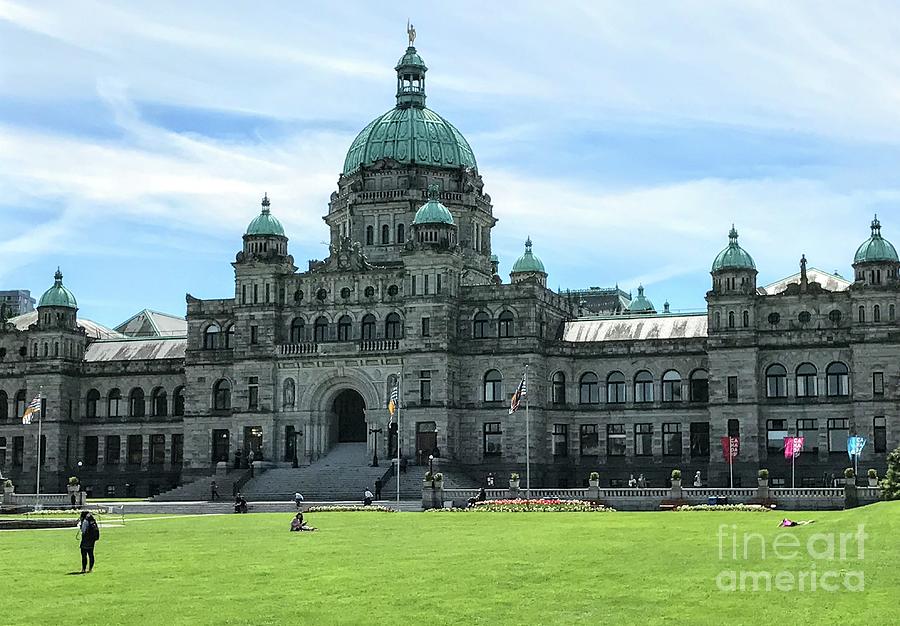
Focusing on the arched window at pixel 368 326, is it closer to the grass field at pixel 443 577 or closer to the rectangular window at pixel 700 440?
the rectangular window at pixel 700 440

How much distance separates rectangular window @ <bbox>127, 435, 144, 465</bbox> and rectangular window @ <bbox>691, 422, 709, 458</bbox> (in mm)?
50993

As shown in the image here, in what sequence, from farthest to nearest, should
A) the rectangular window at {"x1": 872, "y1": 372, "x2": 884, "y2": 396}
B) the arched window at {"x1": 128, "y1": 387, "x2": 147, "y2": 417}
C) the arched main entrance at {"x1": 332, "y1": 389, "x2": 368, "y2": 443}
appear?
the arched window at {"x1": 128, "y1": 387, "x2": 147, "y2": 417} < the arched main entrance at {"x1": 332, "y1": 389, "x2": 368, "y2": 443} < the rectangular window at {"x1": 872, "y1": 372, "x2": 884, "y2": 396}

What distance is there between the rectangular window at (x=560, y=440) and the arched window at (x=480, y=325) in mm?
9703

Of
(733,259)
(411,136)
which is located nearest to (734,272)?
(733,259)

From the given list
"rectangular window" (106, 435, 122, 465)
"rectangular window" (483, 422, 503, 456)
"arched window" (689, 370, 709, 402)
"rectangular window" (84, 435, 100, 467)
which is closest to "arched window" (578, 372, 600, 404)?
"rectangular window" (483, 422, 503, 456)

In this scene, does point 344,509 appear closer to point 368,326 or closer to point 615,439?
point 368,326

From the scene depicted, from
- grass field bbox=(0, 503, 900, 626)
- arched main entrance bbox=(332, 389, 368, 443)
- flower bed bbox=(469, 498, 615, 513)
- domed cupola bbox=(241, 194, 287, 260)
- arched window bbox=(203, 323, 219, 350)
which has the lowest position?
grass field bbox=(0, 503, 900, 626)

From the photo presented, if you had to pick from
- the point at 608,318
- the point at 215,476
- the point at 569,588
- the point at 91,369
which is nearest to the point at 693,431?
the point at 608,318

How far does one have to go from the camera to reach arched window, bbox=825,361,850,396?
113m

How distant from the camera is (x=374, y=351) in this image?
12012 cm

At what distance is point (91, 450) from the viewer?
449 ft

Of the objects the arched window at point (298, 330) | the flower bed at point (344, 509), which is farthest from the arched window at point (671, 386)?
the flower bed at point (344, 509)

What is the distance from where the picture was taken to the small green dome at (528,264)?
148 m

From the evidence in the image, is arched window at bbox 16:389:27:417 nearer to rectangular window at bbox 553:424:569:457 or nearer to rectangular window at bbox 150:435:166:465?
rectangular window at bbox 150:435:166:465
